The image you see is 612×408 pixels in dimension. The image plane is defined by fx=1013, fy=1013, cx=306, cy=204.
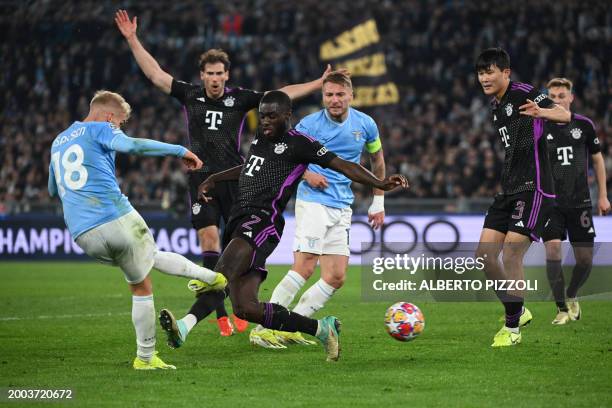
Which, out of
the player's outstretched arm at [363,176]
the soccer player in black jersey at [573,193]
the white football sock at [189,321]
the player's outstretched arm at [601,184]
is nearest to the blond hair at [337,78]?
the player's outstretched arm at [363,176]

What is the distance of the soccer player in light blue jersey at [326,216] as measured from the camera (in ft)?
30.4

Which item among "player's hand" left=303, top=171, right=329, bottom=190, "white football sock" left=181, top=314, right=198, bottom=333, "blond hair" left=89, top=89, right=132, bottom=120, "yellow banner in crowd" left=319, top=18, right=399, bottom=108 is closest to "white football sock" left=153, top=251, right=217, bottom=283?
"white football sock" left=181, top=314, right=198, bottom=333

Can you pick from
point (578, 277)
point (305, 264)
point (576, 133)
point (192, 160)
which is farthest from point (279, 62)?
point (192, 160)

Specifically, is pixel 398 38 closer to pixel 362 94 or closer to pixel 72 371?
pixel 362 94

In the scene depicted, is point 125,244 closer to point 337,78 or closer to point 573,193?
point 337,78

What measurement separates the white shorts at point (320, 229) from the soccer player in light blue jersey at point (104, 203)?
6.58ft

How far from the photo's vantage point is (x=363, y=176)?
7.71 metres

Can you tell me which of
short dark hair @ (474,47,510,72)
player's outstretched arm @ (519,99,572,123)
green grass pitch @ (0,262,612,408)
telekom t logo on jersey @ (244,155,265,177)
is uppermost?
short dark hair @ (474,47,510,72)

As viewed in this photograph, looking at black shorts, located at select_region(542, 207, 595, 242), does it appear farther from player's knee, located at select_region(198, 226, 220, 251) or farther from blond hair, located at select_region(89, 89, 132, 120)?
blond hair, located at select_region(89, 89, 132, 120)

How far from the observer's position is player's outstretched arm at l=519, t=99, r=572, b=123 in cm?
834

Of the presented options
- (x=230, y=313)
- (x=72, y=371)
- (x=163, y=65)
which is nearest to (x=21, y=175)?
(x=163, y=65)

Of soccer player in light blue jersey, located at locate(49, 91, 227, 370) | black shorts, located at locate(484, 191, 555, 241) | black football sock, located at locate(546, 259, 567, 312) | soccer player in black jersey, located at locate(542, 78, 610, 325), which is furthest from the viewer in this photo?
soccer player in black jersey, located at locate(542, 78, 610, 325)

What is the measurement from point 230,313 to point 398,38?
18725 millimetres

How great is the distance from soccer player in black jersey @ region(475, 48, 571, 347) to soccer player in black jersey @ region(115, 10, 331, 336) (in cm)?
200
